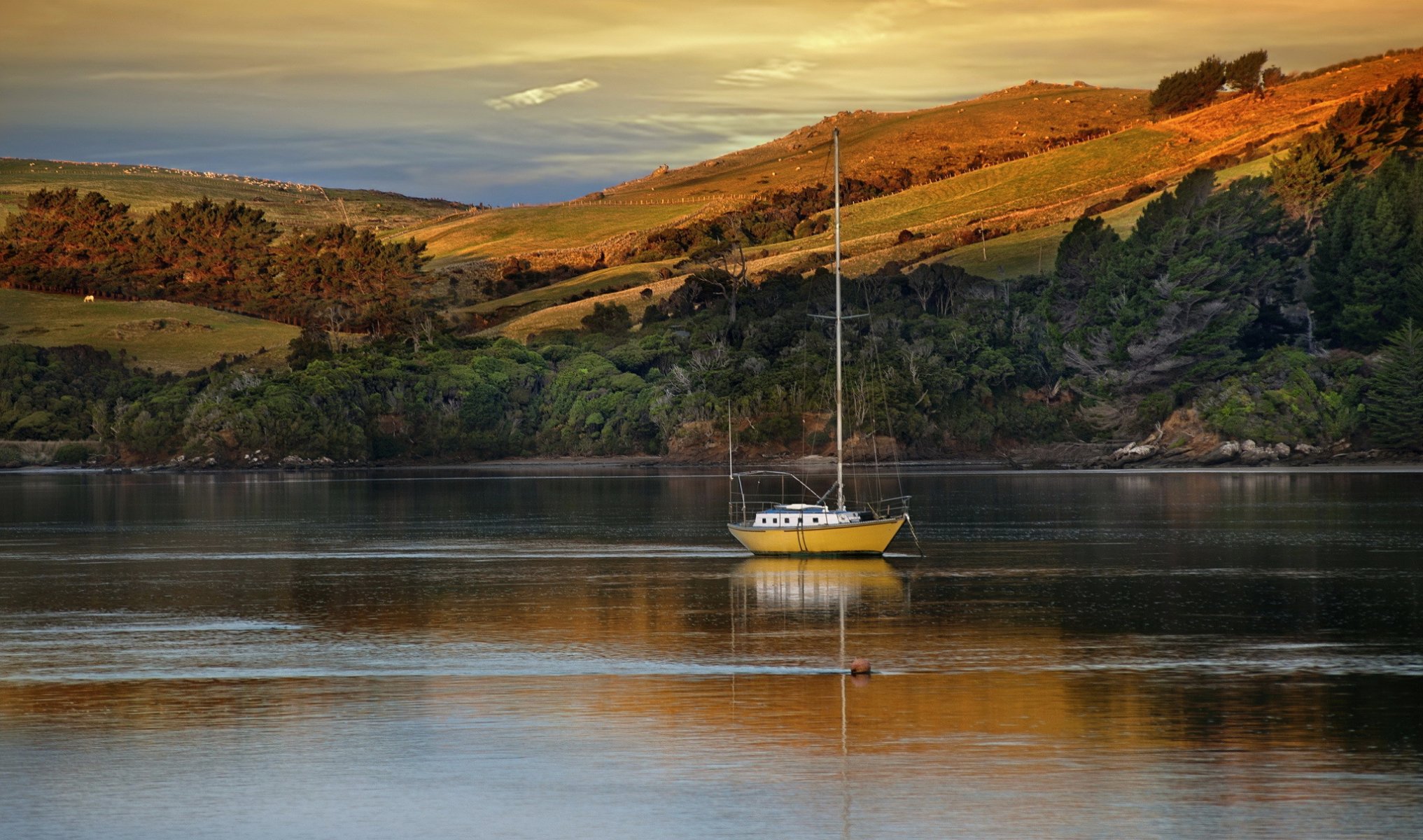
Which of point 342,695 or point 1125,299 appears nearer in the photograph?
point 342,695

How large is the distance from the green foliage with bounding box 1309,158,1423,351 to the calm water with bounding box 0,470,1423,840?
51.9m

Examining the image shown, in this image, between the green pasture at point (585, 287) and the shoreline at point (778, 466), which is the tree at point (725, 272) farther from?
the shoreline at point (778, 466)

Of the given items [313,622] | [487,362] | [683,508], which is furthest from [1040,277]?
[313,622]

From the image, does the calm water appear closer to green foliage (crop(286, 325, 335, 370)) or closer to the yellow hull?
the yellow hull

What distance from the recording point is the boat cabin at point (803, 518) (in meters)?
52.1

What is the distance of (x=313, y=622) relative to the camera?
1531 inches

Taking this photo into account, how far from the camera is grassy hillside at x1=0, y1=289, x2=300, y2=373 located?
17362 centimetres

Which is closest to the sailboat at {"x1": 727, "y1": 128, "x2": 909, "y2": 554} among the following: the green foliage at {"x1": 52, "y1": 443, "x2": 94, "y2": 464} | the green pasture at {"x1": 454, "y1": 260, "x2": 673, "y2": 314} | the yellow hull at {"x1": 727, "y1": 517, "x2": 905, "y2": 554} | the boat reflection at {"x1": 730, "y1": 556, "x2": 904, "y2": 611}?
the yellow hull at {"x1": 727, "y1": 517, "x2": 905, "y2": 554}

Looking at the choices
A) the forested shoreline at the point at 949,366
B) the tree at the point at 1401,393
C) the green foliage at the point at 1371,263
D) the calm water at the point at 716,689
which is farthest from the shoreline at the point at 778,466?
the calm water at the point at 716,689

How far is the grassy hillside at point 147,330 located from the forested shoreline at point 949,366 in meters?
5.72

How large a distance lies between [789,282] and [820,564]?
4149 inches

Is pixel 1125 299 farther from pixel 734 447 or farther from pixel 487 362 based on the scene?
pixel 487 362

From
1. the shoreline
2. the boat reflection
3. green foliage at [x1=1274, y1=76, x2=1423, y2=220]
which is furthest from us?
green foliage at [x1=1274, y1=76, x2=1423, y2=220]

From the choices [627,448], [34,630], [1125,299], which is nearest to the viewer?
[34,630]
